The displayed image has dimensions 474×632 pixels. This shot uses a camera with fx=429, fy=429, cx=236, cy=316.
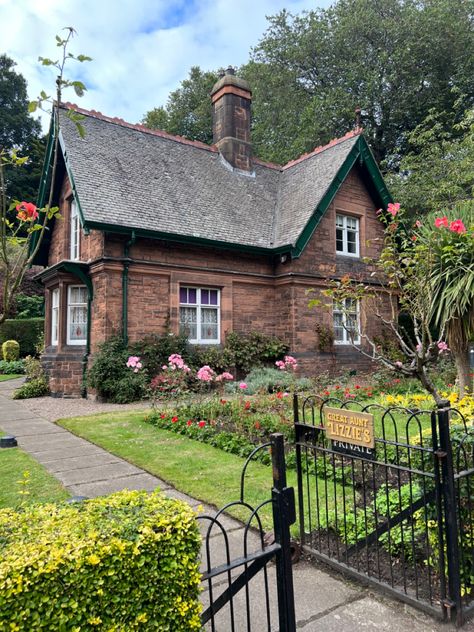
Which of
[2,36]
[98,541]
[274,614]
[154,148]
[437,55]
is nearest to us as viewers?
[98,541]

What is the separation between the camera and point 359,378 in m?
14.2

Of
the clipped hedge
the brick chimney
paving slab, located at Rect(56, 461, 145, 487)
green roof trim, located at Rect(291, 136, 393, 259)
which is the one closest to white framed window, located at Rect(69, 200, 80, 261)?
the brick chimney

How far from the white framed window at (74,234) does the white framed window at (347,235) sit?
9146mm

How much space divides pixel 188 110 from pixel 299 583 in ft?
121

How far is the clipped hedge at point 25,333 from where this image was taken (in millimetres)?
23938

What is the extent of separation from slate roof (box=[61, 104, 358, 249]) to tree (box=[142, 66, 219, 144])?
692 inches

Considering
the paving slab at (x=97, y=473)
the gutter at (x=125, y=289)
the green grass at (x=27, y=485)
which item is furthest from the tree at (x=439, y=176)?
the green grass at (x=27, y=485)

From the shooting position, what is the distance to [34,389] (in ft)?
41.8

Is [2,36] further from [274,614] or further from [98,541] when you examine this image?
[274,614]

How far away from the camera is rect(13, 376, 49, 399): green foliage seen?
12.5 metres

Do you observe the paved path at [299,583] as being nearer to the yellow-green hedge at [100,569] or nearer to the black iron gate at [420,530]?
the black iron gate at [420,530]

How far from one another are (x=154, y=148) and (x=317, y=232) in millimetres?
6599

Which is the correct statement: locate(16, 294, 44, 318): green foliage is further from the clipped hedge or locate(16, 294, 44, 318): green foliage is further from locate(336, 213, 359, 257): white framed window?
locate(336, 213, 359, 257): white framed window

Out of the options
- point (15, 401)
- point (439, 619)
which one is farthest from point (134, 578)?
point (15, 401)
